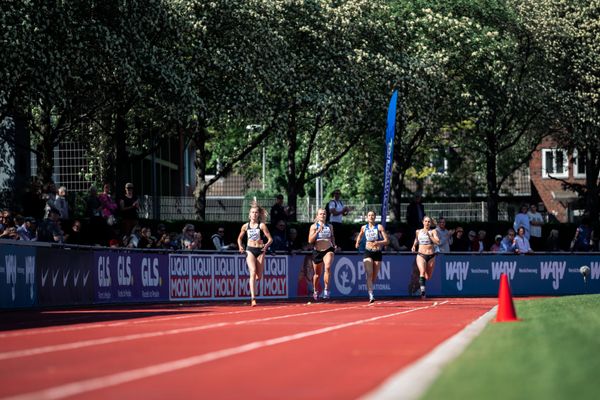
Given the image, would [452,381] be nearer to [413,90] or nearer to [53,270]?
[53,270]

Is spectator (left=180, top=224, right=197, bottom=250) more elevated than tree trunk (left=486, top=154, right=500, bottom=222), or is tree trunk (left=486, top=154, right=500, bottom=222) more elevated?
tree trunk (left=486, top=154, right=500, bottom=222)

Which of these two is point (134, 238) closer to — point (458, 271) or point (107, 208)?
point (107, 208)

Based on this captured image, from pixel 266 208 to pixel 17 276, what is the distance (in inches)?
1159

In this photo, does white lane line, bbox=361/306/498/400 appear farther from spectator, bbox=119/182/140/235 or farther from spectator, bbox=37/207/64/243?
spectator, bbox=119/182/140/235

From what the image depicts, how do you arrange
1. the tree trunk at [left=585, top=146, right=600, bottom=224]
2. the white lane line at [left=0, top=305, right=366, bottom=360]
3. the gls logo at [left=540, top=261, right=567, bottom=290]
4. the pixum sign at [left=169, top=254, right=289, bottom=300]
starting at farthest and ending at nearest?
1. the tree trunk at [left=585, top=146, right=600, bottom=224]
2. the gls logo at [left=540, top=261, right=567, bottom=290]
3. the pixum sign at [left=169, top=254, right=289, bottom=300]
4. the white lane line at [left=0, top=305, right=366, bottom=360]

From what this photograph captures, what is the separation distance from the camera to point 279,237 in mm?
33688

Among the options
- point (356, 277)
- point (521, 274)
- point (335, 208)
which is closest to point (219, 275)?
point (335, 208)

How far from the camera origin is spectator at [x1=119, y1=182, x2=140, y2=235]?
3027 cm

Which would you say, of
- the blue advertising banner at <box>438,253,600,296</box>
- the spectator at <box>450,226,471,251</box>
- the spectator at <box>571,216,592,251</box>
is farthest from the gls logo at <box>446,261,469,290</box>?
the spectator at <box>571,216,592,251</box>

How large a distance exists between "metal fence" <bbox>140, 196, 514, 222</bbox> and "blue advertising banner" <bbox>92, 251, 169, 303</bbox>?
A: 15.5 meters

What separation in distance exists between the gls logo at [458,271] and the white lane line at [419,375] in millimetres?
24576

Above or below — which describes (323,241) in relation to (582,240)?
above

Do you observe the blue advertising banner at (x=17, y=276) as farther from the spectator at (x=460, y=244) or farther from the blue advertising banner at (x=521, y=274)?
the spectator at (x=460, y=244)

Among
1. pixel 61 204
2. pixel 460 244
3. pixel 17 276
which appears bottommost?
pixel 17 276
